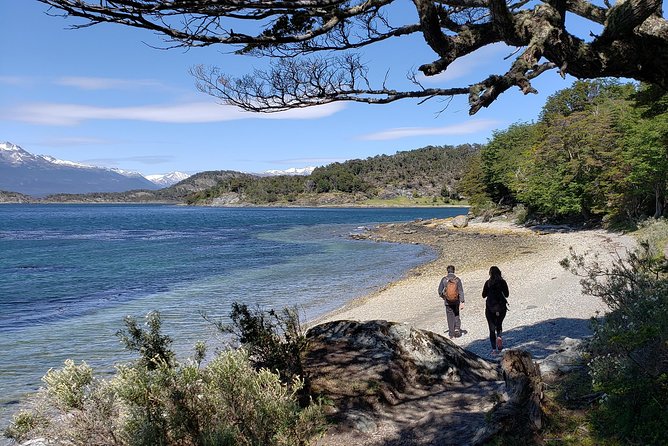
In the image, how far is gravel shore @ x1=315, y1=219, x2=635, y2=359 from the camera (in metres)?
11.9

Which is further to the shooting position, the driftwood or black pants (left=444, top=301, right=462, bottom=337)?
black pants (left=444, top=301, right=462, bottom=337)

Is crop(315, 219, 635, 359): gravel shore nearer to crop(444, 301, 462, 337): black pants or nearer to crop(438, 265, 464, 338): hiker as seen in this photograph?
crop(444, 301, 462, 337): black pants

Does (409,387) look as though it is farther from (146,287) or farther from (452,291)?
(146,287)

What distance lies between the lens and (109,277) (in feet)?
99.1

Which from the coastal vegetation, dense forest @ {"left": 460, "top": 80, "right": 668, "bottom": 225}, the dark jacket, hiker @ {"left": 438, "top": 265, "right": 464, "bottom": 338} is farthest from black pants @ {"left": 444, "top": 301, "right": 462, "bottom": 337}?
dense forest @ {"left": 460, "top": 80, "right": 668, "bottom": 225}

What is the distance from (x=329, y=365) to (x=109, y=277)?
90.4 feet

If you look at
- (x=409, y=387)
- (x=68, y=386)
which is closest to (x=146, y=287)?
(x=409, y=387)

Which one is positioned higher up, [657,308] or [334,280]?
[657,308]

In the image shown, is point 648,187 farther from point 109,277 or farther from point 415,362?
point 109,277

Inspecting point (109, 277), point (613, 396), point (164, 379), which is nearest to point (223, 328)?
point (164, 379)

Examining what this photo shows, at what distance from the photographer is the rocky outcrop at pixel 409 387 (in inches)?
205

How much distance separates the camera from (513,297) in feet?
58.4

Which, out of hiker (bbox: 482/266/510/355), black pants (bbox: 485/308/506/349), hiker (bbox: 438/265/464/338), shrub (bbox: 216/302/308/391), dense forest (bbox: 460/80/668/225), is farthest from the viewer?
dense forest (bbox: 460/80/668/225)

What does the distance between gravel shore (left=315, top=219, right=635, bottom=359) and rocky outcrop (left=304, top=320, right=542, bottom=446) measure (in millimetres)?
3251
